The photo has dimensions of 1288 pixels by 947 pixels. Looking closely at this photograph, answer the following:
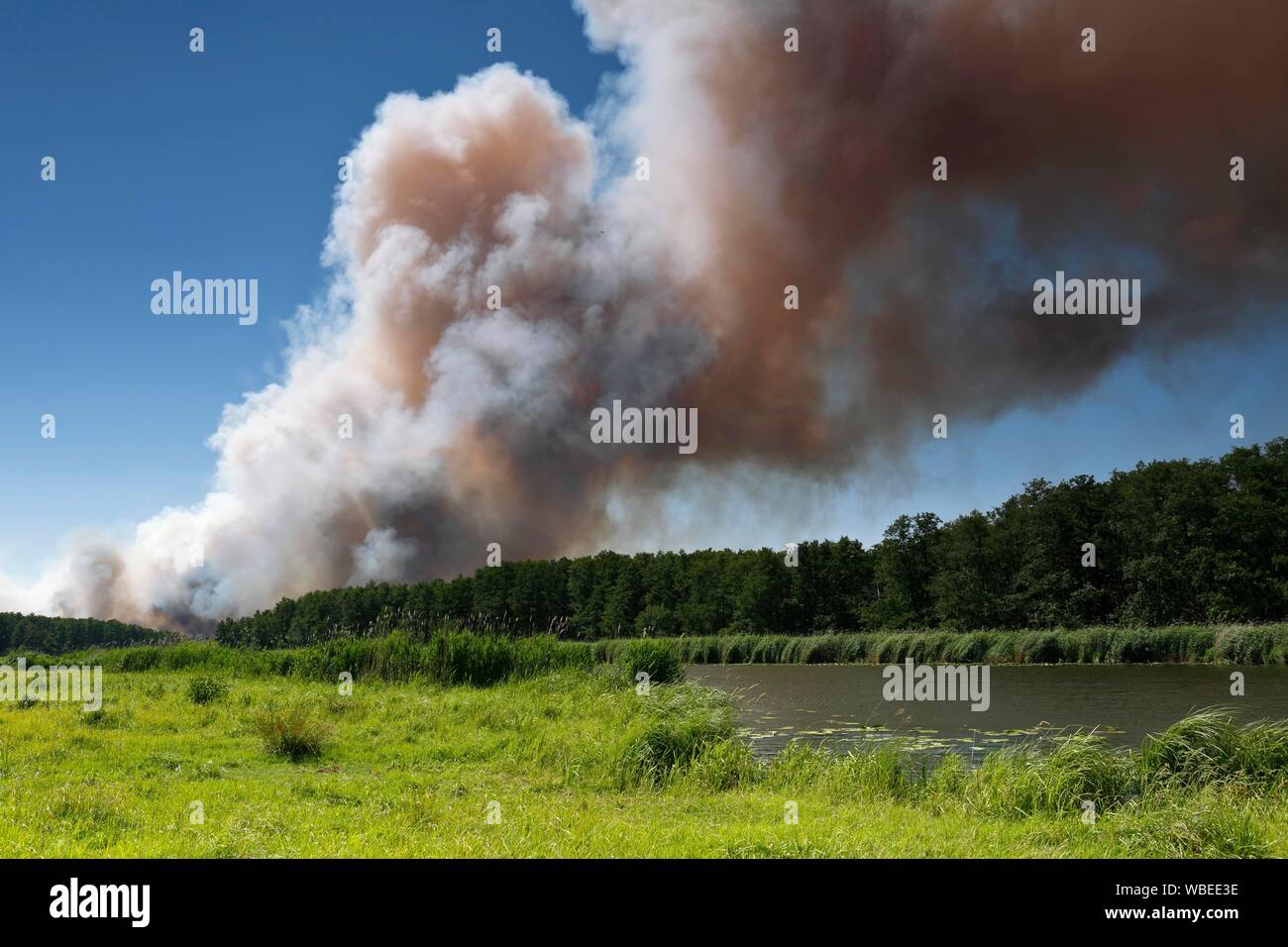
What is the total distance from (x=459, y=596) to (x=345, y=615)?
48.5ft

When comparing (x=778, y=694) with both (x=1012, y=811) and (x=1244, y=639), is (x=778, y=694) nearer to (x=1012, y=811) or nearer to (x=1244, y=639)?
(x=1012, y=811)

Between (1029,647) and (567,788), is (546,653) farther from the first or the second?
(1029,647)

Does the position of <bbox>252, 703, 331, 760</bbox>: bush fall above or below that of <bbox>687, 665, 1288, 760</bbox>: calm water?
above

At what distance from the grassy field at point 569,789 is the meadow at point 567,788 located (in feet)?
0.13

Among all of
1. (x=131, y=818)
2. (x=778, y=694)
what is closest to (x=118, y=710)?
(x=131, y=818)

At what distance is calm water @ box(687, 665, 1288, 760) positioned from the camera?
1722cm

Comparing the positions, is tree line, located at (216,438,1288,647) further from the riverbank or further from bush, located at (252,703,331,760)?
bush, located at (252,703,331,760)

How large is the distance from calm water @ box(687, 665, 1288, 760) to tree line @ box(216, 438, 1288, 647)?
42.2 ft

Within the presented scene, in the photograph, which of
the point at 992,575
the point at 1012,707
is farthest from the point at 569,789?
the point at 992,575

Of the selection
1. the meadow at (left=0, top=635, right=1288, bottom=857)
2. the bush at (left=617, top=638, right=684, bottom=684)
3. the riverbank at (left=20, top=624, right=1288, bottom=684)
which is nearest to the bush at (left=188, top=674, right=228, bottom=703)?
the meadow at (left=0, top=635, right=1288, bottom=857)

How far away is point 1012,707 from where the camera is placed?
75.8 feet

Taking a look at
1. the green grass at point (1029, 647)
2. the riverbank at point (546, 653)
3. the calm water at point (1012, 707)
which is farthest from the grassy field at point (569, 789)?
the green grass at point (1029, 647)

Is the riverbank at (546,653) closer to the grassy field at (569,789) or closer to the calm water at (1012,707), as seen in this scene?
the calm water at (1012,707)

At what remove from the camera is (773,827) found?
29.7 feet
